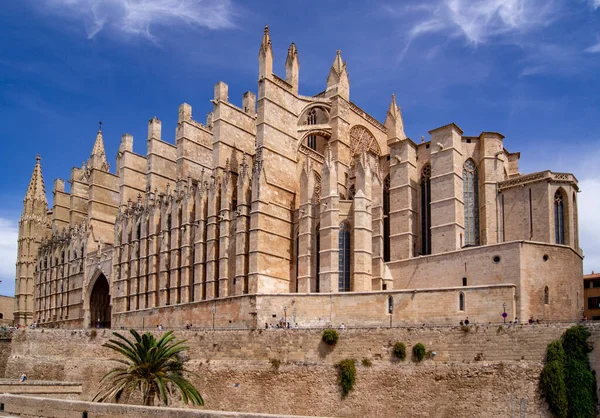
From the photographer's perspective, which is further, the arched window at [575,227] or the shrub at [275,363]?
the arched window at [575,227]

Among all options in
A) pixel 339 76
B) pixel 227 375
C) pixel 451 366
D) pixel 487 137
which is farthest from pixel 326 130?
pixel 451 366

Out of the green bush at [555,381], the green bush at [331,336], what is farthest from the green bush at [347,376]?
the green bush at [555,381]

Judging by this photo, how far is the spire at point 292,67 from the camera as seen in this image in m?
42.8

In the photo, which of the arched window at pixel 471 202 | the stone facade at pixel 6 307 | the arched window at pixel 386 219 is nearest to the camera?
the arched window at pixel 471 202

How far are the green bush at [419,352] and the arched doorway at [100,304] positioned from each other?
31405 millimetres

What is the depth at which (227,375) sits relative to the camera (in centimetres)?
3128

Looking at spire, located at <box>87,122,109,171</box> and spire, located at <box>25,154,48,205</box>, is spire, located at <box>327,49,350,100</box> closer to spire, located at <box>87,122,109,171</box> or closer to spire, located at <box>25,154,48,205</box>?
spire, located at <box>87,122,109,171</box>

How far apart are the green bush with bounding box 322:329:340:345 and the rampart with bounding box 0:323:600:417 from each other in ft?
0.80

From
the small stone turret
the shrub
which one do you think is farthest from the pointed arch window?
the small stone turret

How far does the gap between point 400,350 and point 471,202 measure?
1341 cm

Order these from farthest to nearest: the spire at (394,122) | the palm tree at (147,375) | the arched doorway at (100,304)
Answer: the arched doorway at (100,304)
the spire at (394,122)
the palm tree at (147,375)

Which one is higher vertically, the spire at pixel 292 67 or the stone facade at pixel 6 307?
the spire at pixel 292 67

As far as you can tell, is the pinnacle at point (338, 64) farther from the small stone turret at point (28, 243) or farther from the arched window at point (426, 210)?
the small stone turret at point (28, 243)

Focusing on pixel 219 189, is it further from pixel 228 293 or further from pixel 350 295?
pixel 350 295
